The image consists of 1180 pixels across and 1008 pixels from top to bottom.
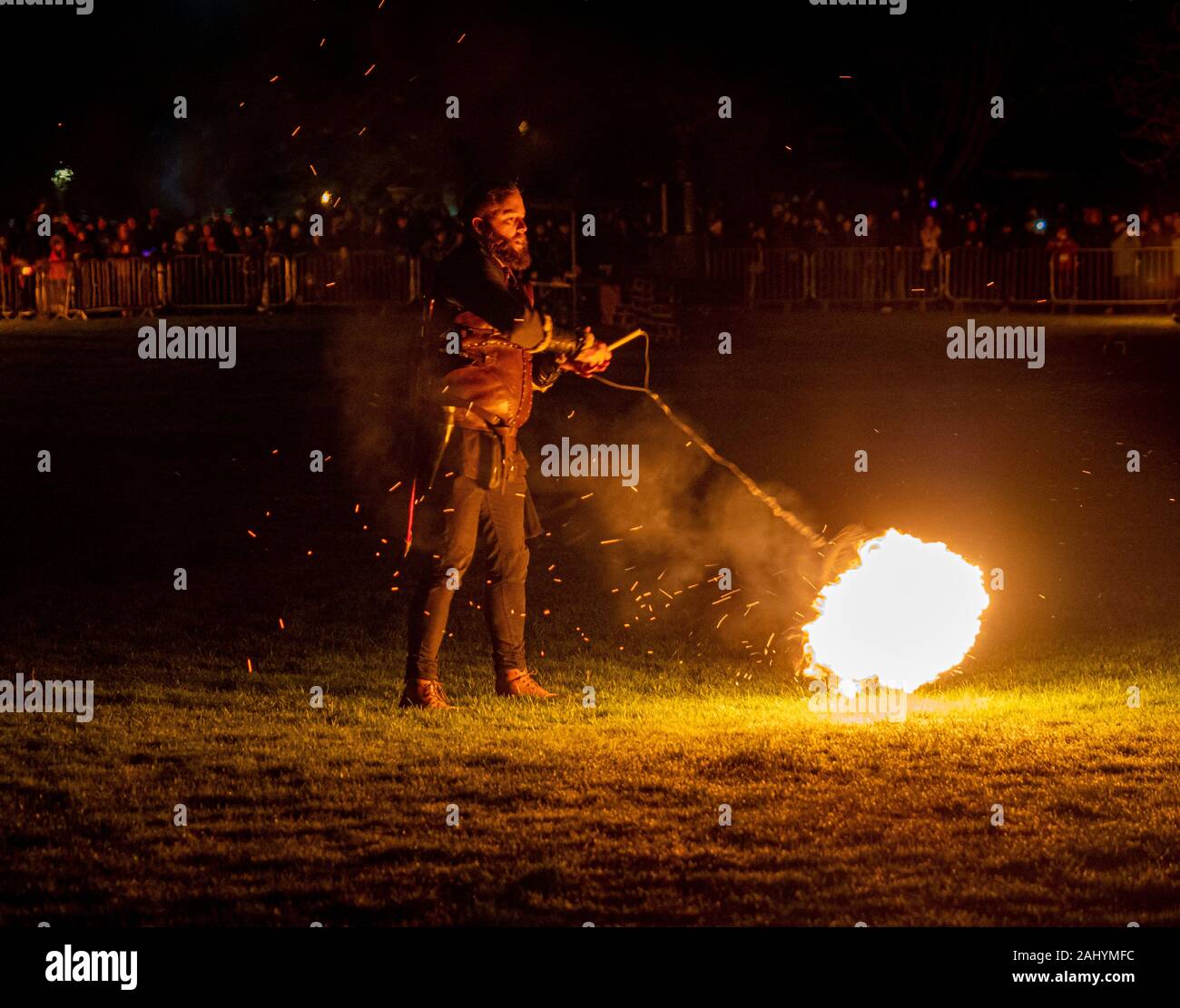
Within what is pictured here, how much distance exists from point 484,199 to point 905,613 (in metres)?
2.58

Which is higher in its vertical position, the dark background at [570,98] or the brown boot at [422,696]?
the dark background at [570,98]

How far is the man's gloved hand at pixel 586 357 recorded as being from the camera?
25.9ft

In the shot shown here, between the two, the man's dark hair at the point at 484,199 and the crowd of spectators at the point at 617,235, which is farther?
the crowd of spectators at the point at 617,235

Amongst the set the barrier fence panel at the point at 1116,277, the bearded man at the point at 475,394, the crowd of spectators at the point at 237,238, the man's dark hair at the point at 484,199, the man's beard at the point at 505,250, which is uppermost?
the crowd of spectators at the point at 237,238

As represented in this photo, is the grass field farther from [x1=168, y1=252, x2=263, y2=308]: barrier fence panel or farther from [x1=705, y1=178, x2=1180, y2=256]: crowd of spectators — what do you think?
[x1=705, y1=178, x2=1180, y2=256]: crowd of spectators

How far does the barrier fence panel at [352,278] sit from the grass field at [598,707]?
586 inches

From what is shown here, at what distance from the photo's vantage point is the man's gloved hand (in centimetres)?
788

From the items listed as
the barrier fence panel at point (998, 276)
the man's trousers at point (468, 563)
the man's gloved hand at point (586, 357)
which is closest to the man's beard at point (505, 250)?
the man's gloved hand at point (586, 357)

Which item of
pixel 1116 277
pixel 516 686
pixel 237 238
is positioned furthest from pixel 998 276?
pixel 516 686

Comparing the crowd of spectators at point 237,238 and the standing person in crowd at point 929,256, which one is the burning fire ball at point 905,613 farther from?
the standing person in crowd at point 929,256


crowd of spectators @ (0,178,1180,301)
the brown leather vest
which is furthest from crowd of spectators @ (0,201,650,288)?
the brown leather vest

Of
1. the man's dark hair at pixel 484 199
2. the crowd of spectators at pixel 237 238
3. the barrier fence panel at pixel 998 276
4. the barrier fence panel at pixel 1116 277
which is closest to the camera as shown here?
the man's dark hair at pixel 484 199

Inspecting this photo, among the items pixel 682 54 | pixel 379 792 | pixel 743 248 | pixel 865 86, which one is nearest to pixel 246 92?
pixel 682 54
